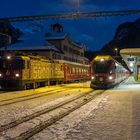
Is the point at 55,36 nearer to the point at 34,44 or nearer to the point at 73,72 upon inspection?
the point at 34,44

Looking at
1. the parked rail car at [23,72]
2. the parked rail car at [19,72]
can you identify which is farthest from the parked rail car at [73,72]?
the parked rail car at [19,72]

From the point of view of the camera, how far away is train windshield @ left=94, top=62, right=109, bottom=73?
37094 millimetres

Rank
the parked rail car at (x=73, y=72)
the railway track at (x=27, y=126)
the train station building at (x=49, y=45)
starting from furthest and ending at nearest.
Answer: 1. the train station building at (x=49, y=45)
2. the parked rail car at (x=73, y=72)
3. the railway track at (x=27, y=126)

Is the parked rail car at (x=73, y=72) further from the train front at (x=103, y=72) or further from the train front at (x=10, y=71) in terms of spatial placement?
the train front at (x=10, y=71)

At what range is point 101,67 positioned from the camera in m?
37.3

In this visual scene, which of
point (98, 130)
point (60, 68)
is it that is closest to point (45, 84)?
point (60, 68)

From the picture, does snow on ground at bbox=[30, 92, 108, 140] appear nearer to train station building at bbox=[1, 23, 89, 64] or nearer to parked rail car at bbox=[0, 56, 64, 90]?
parked rail car at bbox=[0, 56, 64, 90]

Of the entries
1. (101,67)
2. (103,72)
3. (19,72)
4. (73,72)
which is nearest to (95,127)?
(19,72)

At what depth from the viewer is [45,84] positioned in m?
43.0

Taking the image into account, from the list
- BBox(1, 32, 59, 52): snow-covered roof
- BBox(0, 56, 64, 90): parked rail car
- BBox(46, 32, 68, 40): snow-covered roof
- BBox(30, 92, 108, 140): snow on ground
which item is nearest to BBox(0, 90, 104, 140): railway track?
BBox(30, 92, 108, 140): snow on ground

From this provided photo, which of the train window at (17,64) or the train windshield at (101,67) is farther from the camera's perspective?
the train windshield at (101,67)

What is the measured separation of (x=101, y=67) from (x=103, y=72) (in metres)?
0.57

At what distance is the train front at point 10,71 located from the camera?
34406mm

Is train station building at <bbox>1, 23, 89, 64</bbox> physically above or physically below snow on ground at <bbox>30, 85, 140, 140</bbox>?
above
